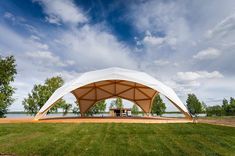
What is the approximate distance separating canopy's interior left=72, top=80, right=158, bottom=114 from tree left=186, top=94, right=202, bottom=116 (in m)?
35.1

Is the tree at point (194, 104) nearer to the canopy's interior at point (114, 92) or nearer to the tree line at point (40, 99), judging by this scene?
the tree line at point (40, 99)

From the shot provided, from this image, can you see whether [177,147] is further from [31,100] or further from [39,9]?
[31,100]

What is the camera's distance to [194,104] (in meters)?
68.3

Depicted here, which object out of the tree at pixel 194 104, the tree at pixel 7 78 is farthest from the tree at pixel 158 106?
the tree at pixel 7 78

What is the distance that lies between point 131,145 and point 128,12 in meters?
11.7

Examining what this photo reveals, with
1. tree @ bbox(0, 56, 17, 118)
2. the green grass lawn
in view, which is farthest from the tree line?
the green grass lawn

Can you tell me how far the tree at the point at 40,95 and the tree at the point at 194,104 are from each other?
40.6 m

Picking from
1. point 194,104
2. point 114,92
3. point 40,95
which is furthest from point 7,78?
point 194,104

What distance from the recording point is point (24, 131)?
12.1 m

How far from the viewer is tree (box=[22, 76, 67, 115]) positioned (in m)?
43.4

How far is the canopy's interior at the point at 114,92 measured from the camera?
104 feet

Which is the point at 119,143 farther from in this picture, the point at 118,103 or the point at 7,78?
the point at 118,103

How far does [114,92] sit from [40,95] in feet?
54.3

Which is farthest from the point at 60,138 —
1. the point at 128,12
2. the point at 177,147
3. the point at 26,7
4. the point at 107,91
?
the point at 107,91
